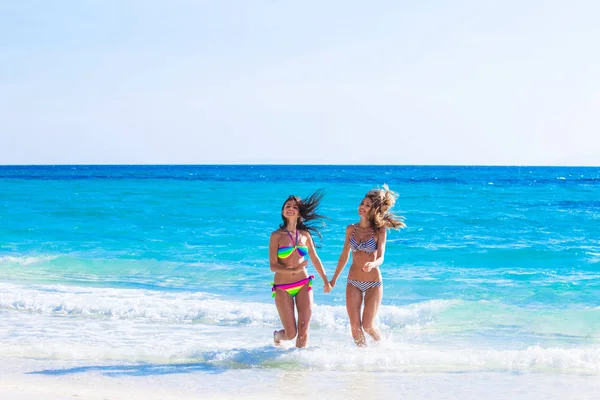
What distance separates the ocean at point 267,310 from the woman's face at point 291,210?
4.34 feet

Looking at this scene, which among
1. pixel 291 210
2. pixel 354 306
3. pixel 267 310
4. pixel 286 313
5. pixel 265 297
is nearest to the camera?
pixel 291 210

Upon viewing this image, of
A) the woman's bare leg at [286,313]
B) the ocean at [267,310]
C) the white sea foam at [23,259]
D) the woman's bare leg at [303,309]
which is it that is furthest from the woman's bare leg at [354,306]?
the white sea foam at [23,259]

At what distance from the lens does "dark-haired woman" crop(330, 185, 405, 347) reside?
6.19 m

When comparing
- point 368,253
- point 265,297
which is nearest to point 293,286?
point 368,253

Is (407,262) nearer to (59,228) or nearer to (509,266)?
(509,266)

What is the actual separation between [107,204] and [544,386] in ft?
76.5

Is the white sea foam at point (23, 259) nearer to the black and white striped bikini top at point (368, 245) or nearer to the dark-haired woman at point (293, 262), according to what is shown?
the dark-haired woman at point (293, 262)

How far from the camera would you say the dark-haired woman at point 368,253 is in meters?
6.19

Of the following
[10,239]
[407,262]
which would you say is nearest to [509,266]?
[407,262]

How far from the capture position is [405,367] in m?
6.07

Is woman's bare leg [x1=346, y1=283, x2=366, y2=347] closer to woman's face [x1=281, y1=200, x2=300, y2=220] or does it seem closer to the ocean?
the ocean

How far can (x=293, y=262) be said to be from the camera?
6.16 metres

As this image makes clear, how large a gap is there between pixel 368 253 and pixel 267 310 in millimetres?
2759

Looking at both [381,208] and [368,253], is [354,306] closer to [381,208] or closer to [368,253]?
[368,253]
